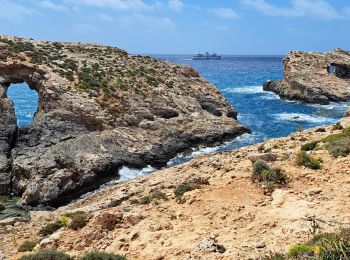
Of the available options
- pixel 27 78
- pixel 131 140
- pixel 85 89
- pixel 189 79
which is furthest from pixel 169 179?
pixel 189 79

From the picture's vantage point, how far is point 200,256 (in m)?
14.1

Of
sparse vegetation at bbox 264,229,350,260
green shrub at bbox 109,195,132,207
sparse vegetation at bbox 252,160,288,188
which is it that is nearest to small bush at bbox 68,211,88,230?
green shrub at bbox 109,195,132,207

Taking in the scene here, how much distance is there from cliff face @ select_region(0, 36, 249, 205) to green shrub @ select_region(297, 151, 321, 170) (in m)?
20.7

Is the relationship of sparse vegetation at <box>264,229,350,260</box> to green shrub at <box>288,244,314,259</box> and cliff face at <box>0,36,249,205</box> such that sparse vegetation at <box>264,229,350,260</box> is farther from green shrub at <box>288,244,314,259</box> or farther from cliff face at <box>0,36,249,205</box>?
cliff face at <box>0,36,249,205</box>

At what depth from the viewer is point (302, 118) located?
68.4 meters

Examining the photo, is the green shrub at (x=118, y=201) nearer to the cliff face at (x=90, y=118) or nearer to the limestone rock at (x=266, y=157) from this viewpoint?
the limestone rock at (x=266, y=157)

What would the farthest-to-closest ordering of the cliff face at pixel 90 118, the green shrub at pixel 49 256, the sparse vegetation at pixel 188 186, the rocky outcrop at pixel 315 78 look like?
the rocky outcrop at pixel 315 78 → the cliff face at pixel 90 118 → the sparse vegetation at pixel 188 186 → the green shrub at pixel 49 256

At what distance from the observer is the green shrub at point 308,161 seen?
916 inches

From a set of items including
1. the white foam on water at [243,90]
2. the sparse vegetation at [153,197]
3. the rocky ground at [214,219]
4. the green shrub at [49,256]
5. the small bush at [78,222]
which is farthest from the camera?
the white foam on water at [243,90]

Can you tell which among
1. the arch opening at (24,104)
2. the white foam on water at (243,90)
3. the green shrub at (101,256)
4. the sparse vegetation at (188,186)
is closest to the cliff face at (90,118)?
the arch opening at (24,104)

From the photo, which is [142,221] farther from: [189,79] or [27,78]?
[189,79]

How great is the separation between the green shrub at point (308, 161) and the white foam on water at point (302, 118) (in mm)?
43140

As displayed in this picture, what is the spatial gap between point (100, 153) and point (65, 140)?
16.5 feet

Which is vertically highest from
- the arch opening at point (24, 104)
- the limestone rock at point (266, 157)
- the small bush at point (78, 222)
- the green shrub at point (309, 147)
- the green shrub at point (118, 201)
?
the green shrub at point (309, 147)
